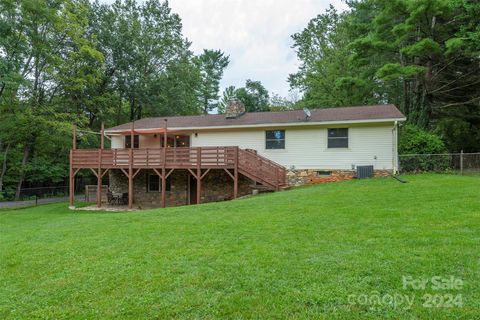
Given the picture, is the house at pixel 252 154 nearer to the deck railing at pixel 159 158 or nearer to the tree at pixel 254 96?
the deck railing at pixel 159 158

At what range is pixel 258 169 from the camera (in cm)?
1319

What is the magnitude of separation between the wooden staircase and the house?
0.04 metres

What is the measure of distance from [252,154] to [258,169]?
70 centimetres

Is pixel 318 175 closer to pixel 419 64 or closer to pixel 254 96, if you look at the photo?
pixel 419 64

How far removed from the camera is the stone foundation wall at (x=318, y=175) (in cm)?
1366

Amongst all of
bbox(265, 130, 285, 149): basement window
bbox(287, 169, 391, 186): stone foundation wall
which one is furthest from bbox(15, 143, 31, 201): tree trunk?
bbox(287, 169, 391, 186): stone foundation wall

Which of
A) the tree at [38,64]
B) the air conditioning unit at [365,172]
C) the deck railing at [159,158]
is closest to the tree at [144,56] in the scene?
the tree at [38,64]

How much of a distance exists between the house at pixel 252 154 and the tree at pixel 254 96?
20904mm

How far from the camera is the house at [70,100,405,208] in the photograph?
43.7 ft

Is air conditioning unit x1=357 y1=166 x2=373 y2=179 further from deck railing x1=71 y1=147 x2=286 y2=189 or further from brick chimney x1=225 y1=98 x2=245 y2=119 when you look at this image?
brick chimney x1=225 y1=98 x2=245 y2=119

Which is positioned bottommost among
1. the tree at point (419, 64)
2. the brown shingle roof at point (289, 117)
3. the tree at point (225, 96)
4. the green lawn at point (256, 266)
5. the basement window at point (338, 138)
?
the green lawn at point (256, 266)

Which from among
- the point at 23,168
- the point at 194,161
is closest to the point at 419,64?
the point at 194,161

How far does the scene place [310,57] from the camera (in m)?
29.4

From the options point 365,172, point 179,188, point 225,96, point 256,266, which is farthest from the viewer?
point 225,96
